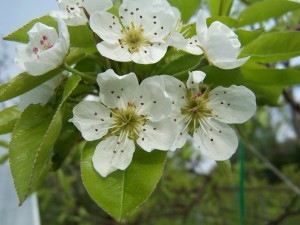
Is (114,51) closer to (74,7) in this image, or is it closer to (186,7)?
(74,7)

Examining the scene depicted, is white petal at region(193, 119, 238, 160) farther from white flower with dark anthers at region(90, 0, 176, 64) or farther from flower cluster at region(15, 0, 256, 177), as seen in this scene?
white flower with dark anthers at region(90, 0, 176, 64)

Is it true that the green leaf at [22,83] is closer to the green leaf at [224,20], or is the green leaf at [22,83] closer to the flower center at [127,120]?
the flower center at [127,120]

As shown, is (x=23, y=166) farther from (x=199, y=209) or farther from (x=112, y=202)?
(x=199, y=209)

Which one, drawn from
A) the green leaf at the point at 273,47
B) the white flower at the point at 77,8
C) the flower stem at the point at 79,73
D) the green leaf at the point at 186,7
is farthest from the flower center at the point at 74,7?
the green leaf at the point at 273,47

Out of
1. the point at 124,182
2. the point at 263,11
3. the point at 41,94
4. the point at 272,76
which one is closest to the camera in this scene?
the point at 124,182

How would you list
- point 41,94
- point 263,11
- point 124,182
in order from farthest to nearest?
point 263,11 < point 41,94 < point 124,182

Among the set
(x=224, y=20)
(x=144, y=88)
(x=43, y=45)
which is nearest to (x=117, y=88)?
(x=144, y=88)

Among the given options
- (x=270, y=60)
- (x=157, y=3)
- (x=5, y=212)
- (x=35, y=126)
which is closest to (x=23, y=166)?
(x=35, y=126)
